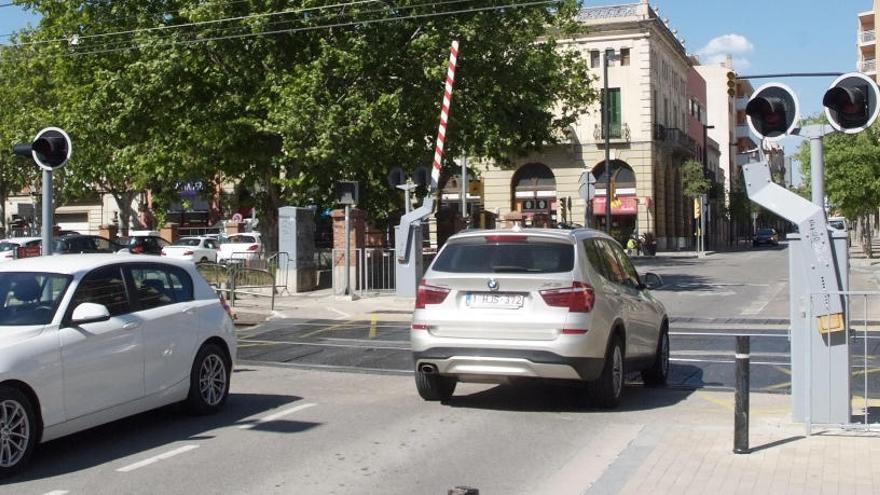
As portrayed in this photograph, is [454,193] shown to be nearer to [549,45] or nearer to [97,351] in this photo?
[549,45]

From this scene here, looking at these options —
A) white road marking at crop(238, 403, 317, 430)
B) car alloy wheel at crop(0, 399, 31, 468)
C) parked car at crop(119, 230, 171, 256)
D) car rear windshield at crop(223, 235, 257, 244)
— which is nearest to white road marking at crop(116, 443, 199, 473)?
car alloy wheel at crop(0, 399, 31, 468)

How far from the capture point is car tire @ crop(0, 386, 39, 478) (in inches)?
266

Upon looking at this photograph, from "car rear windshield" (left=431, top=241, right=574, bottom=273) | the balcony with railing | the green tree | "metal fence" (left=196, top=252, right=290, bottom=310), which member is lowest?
"metal fence" (left=196, top=252, right=290, bottom=310)

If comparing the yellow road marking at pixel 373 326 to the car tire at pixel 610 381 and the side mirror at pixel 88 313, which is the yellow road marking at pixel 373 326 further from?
the side mirror at pixel 88 313

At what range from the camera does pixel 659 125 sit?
200ft

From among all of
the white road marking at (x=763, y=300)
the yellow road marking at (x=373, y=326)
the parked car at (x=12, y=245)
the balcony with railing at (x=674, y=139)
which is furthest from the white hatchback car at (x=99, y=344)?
the balcony with railing at (x=674, y=139)

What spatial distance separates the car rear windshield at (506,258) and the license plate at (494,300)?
0.83 ft

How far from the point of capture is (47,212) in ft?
40.5

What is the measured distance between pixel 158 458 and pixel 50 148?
6.23m

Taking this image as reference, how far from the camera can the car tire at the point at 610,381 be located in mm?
9180

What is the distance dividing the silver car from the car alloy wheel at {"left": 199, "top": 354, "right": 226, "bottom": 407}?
6.05 feet

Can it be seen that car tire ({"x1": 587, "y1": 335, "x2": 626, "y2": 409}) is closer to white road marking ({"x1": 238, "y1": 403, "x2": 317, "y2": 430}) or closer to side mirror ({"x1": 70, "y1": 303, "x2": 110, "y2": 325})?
white road marking ({"x1": 238, "y1": 403, "x2": 317, "y2": 430})

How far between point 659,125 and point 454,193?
43.4 ft

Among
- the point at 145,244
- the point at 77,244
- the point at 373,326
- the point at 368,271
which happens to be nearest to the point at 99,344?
the point at 373,326
